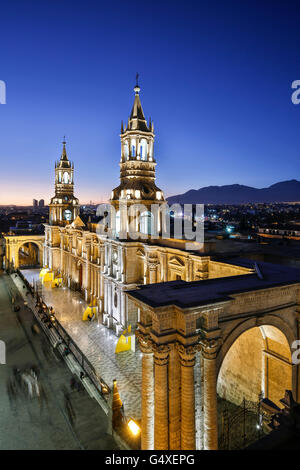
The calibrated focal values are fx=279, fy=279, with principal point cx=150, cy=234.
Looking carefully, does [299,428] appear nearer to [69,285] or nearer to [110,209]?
[110,209]

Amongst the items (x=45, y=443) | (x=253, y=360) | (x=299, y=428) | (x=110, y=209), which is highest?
(x=110, y=209)

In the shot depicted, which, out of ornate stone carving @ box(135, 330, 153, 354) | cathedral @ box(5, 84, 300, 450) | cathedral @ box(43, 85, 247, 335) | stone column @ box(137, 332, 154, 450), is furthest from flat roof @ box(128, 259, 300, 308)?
cathedral @ box(43, 85, 247, 335)

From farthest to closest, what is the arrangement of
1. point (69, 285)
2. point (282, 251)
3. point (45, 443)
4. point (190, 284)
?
point (69, 285)
point (282, 251)
point (45, 443)
point (190, 284)

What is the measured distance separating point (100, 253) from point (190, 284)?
18.8m

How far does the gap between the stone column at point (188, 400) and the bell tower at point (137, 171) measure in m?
17.0

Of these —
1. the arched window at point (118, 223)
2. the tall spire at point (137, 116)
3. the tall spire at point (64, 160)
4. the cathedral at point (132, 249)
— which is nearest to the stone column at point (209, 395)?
the cathedral at point (132, 249)

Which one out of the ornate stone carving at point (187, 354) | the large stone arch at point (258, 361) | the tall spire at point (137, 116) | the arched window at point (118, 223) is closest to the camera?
the ornate stone carving at point (187, 354)

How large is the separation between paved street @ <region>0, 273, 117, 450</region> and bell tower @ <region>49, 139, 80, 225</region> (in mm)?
25922

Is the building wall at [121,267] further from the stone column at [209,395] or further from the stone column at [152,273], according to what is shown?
the stone column at [209,395]

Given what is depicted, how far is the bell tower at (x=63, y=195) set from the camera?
142ft

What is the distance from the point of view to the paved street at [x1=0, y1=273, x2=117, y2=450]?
39.9 ft
